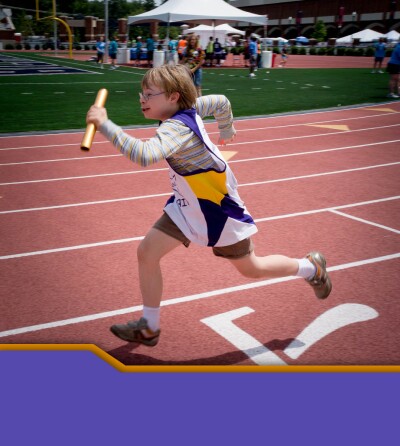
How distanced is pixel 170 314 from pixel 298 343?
3.18 ft

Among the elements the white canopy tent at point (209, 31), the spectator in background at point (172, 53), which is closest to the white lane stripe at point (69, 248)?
the spectator in background at point (172, 53)

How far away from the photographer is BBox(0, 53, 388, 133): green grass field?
12250 millimetres

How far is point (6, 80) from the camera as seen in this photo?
20.3 meters

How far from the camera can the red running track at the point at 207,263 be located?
133 inches

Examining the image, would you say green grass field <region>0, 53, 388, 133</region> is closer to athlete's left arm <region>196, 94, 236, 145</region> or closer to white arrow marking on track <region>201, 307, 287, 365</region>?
athlete's left arm <region>196, 94, 236, 145</region>

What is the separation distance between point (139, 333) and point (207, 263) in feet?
5.11

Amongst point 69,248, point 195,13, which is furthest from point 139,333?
point 195,13

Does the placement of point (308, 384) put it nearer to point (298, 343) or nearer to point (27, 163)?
point (298, 343)

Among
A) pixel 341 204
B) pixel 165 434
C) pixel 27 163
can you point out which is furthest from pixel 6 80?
pixel 165 434

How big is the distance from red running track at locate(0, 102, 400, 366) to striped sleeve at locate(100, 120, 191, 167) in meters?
1.35

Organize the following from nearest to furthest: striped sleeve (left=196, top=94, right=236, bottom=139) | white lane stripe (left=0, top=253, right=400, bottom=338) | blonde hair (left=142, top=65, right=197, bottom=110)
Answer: blonde hair (left=142, top=65, right=197, bottom=110) → striped sleeve (left=196, top=94, right=236, bottom=139) → white lane stripe (left=0, top=253, right=400, bottom=338)

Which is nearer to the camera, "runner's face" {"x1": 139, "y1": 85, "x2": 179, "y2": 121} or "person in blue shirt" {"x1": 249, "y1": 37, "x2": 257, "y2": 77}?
"runner's face" {"x1": 139, "y1": 85, "x2": 179, "y2": 121}

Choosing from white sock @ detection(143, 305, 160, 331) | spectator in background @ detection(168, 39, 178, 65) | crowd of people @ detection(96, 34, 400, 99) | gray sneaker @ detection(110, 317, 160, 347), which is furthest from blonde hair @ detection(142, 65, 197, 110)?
spectator in background @ detection(168, 39, 178, 65)

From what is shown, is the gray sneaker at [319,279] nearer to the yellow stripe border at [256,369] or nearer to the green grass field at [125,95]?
the yellow stripe border at [256,369]
